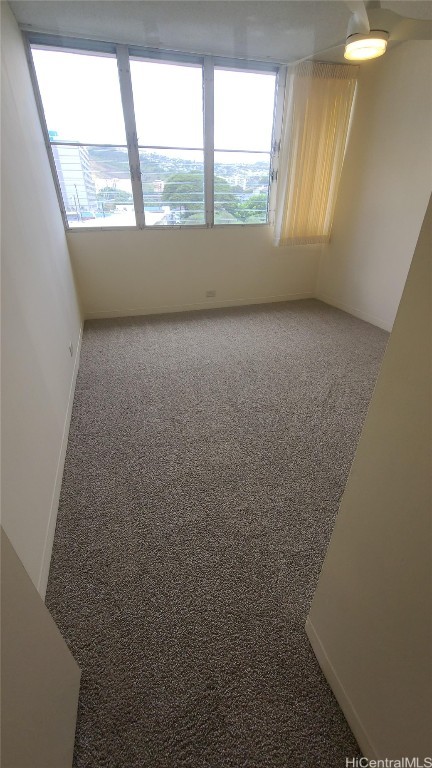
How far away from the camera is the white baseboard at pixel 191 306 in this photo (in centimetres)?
374

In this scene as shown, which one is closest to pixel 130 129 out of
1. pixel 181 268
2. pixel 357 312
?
pixel 181 268

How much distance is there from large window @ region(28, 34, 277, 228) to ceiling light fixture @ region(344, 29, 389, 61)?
1.78 metres

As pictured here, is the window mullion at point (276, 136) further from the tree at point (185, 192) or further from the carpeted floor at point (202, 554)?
the carpeted floor at point (202, 554)

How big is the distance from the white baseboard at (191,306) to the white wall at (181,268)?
1 cm

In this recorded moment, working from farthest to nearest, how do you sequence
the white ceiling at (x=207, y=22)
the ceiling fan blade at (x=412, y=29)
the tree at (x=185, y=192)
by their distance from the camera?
the tree at (x=185, y=192) < the white ceiling at (x=207, y=22) < the ceiling fan blade at (x=412, y=29)

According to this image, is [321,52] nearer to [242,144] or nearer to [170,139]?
[242,144]

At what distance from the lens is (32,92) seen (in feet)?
8.59

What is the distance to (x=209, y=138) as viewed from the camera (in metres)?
3.25

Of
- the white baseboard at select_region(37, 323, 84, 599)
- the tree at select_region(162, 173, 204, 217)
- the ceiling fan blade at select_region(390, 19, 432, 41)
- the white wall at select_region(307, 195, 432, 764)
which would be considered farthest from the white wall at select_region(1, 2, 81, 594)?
the ceiling fan blade at select_region(390, 19, 432, 41)

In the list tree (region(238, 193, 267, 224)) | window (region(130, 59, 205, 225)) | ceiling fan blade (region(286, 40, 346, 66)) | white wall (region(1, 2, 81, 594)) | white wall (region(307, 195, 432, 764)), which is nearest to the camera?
white wall (region(307, 195, 432, 764))

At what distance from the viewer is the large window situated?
9.18 ft

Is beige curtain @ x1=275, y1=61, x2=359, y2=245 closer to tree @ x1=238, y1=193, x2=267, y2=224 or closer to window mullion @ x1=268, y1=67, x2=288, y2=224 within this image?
window mullion @ x1=268, y1=67, x2=288, y2=224

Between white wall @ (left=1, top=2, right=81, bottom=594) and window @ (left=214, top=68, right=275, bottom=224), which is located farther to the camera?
window @ (left=214, top=68, right=275, bottom=224)

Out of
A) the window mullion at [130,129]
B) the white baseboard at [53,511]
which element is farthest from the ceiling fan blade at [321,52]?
the white baseboard at [53,511]
